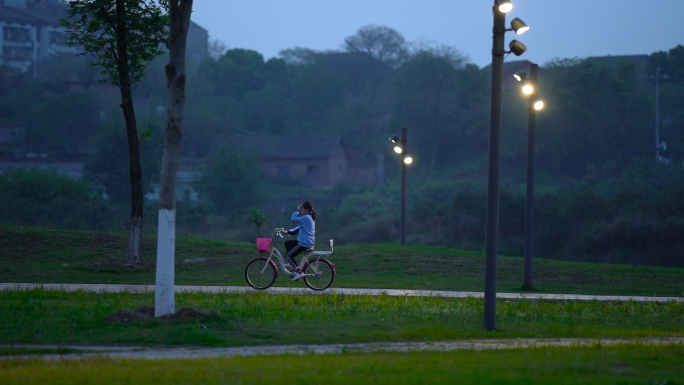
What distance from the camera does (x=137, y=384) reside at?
7.30 m

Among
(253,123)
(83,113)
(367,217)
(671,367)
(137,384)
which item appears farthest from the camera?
(253,123)

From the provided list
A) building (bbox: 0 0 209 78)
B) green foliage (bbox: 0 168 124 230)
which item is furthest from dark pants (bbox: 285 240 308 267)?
building (bbox: 0 0 209 78)

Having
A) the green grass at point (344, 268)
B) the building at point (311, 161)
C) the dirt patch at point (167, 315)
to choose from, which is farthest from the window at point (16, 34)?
the dirt patch at point (167, 315)

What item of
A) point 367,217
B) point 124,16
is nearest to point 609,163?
point 367,217

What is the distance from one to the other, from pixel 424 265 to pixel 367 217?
32.0m

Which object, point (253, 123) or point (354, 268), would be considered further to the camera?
point (253, 123)

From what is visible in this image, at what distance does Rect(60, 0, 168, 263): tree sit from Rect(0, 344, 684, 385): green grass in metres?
13.6

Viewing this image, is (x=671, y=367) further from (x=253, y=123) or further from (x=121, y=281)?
(x=253, y=123)

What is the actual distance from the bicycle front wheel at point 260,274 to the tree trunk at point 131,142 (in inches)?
222

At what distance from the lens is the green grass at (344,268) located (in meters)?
20.3

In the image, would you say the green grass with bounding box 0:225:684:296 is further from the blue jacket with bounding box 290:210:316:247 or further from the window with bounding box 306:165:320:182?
the window with bounding box 306:165:320:182

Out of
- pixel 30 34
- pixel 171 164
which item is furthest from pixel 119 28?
pixel 30 34

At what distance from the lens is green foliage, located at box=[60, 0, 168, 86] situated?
21672 millimetres

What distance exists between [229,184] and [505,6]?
2144 inches
